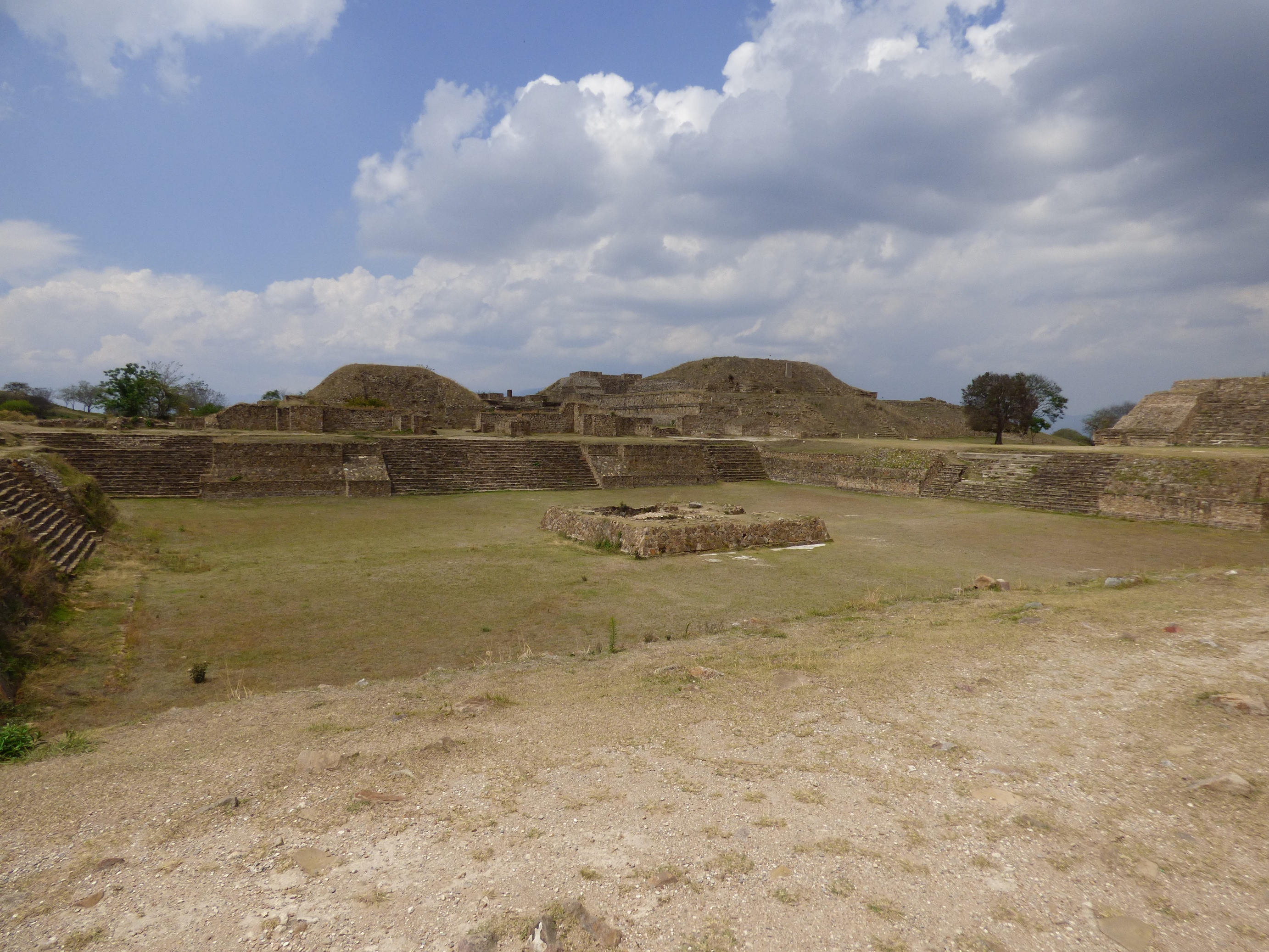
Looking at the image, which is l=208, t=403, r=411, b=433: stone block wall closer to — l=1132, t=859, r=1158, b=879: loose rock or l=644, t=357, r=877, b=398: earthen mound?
l=644, t=357, r=877, b=398: earthen mound

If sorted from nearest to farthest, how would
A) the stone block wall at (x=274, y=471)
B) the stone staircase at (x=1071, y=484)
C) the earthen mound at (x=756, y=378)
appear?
1. the stone staircase at (x=1071, y=484)
2. the stone block wall at (x=274, y=471)
3. the earthen mound at (x=756, y=378)

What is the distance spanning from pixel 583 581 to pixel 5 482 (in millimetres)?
8794

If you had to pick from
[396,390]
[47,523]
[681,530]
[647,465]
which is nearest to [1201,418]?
[647,465]

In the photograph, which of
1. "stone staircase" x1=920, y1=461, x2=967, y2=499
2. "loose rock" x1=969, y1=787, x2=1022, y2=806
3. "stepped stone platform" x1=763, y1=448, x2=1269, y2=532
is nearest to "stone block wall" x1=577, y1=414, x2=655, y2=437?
"stepped stone platform" x1=763, y1=448, x2=1269, y2=532

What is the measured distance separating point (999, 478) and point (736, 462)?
9.40m

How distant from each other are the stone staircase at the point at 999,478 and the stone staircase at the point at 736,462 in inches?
297

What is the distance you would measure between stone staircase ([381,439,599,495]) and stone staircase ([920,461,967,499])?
10313 millimetres

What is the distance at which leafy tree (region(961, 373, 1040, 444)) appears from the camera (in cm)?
2870

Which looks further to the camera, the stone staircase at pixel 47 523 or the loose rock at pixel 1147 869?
the stone staircase at pixel 47 523

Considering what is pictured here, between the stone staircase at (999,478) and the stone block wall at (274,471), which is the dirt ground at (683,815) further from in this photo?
the stone block wall at (274,471)

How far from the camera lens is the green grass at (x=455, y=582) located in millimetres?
5816

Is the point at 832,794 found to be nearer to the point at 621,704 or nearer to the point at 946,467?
the point at 621,704

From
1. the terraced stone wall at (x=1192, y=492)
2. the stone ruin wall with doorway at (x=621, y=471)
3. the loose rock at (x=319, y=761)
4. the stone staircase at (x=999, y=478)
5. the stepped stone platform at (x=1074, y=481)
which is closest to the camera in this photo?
the loose rock at (x=319, y=761)

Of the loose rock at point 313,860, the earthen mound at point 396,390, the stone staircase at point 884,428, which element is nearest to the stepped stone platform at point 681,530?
the loose rock at point 313,860
